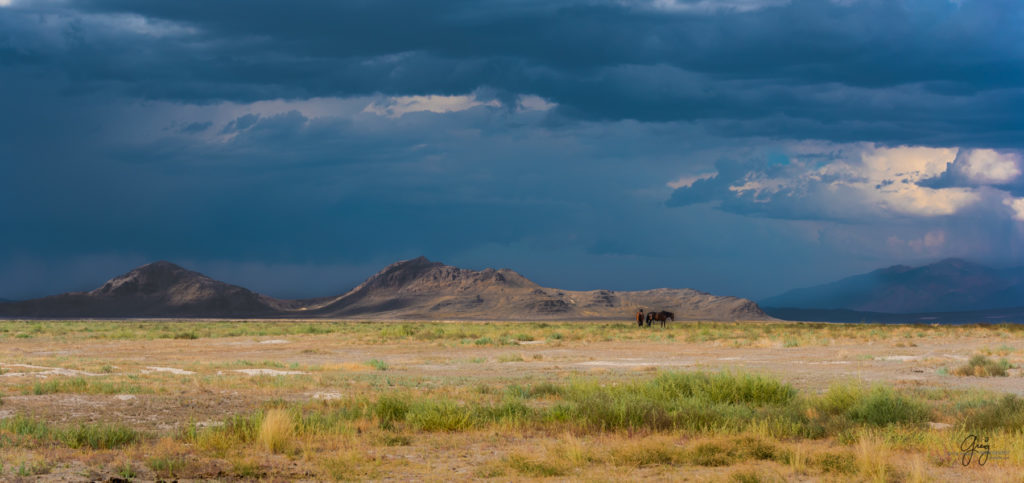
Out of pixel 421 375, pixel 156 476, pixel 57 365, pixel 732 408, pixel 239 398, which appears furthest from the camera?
pixel 57 365

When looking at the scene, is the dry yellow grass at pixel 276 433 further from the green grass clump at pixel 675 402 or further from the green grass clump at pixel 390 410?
the green grass clump at pixel 675 402

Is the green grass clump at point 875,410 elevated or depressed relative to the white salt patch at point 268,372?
depressed

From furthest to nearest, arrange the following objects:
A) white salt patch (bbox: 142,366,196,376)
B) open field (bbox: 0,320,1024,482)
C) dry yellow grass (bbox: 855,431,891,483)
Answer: white salt patch (bbox: 142,366,196,376)
open field (bbox: 0,320,1024,482)
dry yellow grass (bbox: 855,431,891,483)

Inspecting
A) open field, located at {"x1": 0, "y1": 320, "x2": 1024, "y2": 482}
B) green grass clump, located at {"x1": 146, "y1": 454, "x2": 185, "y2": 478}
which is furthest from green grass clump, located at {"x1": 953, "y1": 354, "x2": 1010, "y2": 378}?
green grass clump, located at {"x1": 146, "y1": 454, "x2": 185, "y2": 478}

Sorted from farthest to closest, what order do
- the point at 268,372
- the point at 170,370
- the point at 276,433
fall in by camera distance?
1. the point at 170,370
2. the point at 268,372
3. the point at 276,433

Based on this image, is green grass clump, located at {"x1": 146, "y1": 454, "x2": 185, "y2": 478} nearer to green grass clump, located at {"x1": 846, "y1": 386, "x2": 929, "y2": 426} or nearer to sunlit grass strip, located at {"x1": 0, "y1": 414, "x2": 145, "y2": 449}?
sunlit grass strip, located at {"x1": 0, "y1": 414, "x2": 145, "y2": 449}

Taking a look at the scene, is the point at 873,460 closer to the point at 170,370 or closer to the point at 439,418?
the point at 439,418

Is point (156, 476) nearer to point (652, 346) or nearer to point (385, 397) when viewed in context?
point (385, 397)

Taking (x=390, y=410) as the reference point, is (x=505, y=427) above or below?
below

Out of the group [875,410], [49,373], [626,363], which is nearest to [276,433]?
[875,410]

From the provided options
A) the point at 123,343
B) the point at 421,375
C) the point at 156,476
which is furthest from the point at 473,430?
the point at 123,343

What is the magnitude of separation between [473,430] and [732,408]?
5002mm

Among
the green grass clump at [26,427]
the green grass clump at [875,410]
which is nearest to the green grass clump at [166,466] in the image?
the green grass clump at [26,427]

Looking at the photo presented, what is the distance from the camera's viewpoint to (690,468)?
38.4ft
